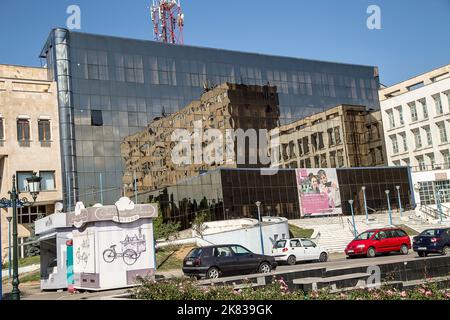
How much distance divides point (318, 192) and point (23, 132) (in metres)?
32.4

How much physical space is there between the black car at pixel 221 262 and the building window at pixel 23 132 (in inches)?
1590

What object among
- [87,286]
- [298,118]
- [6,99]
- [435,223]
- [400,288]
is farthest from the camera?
[298,118]

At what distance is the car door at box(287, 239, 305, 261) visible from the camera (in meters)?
30.6

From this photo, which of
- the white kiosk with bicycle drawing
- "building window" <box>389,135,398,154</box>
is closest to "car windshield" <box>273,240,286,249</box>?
the white kiosk with bicycle drawing

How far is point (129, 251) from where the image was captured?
68.0 feet

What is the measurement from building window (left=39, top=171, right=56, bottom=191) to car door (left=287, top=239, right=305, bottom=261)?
3575 centimetres

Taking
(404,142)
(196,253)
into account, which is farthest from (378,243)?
(404,142)

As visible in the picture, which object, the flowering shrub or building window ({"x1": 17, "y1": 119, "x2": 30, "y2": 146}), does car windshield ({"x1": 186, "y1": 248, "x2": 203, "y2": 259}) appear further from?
building window ({"x1": 17, "y1": 119, "x2": 30, "y2": 146})

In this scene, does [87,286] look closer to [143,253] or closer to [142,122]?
[143,253]

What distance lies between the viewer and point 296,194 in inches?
2269

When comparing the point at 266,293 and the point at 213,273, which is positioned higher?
the point at 266,293

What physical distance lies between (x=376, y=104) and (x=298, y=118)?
1617 cm

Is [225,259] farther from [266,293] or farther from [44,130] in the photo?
[44,130]
